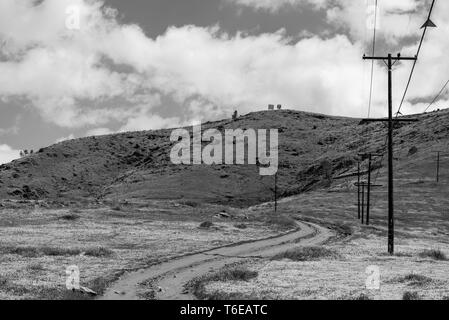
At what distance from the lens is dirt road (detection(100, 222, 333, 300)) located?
26.1 m

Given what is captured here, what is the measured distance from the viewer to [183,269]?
35.7m

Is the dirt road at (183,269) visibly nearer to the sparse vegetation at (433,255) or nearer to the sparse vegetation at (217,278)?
the sparse vegetation at (217,278)

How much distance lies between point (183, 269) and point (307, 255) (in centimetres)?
1128

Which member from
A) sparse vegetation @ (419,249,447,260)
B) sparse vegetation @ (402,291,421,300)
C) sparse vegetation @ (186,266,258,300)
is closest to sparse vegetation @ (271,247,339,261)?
sparse vegetation @ (419,249,447,260)

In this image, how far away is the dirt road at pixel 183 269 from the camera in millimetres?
26141

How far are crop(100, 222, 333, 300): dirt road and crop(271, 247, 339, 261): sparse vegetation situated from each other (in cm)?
277

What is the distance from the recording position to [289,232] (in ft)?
246

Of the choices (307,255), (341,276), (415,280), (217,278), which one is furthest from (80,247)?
(415,280)

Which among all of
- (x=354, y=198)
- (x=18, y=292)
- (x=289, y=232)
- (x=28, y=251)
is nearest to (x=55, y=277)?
(x=18, y=292)

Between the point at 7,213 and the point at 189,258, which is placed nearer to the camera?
the point at 189,258
